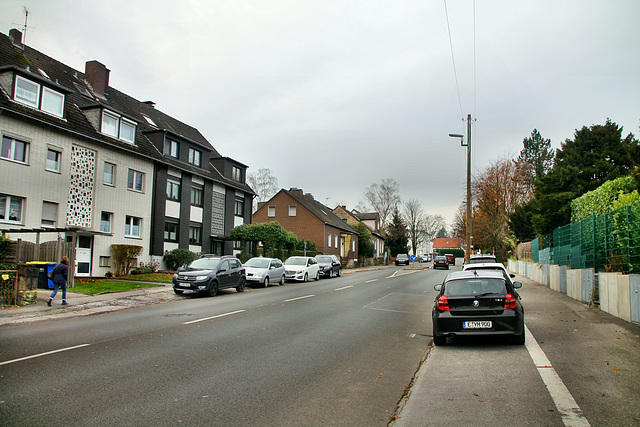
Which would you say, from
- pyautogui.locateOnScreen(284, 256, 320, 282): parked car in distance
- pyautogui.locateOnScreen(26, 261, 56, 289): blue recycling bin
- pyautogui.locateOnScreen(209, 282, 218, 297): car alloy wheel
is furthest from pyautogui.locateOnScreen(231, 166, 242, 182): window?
pyautogui.locateOnScreen(26, 261, 56, 289): blue recycling bin

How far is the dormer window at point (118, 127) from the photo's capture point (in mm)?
25620

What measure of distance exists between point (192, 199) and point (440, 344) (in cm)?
2654

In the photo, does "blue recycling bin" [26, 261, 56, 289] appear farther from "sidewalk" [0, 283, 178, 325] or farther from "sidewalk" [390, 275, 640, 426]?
"sidewalk" [390, 275, 640, 426]

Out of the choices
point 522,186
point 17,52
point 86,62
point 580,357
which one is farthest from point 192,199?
point 522,186

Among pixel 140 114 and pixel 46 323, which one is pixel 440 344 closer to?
pixel 46 323

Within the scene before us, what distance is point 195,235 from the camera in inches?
1300

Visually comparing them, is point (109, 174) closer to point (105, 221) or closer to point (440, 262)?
point (105, 221)

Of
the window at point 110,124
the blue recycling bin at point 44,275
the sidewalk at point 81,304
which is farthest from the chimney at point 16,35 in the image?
the sidewalk at point 81,304

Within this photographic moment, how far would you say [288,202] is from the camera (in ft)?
186

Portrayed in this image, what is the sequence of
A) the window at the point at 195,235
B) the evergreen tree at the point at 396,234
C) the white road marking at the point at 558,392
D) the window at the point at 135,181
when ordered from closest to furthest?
the white road marking at the point at 558,392
the window at the point at 135,181
the window at the point at 195,235
the evergreen tree at the point at 396,234

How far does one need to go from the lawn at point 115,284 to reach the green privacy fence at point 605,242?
1700cm

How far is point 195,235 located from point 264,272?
411 inches

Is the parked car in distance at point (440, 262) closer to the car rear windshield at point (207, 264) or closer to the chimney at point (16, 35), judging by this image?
the car rear windshield at point (207, 264)

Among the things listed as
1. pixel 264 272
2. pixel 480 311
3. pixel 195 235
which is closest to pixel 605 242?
pixel 480 311
